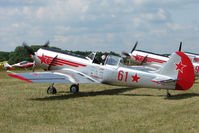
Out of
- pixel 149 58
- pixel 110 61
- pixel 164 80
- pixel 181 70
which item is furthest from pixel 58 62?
pixel 149 58

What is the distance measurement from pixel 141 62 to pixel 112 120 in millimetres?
15221

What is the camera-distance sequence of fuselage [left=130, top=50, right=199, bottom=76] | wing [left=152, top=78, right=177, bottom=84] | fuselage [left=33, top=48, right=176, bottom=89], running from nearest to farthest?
wing [left=152, top=78, right=177, bottom=84] < fuselage [left=33, top=48, right=176, bottom=89] < fuselage [left=130, top=50, right=199, bottom=76]

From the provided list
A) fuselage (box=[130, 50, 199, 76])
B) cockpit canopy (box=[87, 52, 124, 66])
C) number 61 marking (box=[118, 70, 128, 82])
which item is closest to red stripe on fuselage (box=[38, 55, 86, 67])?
cockpit canopy (box=[87, 52, 124, 66])

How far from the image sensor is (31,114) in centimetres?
696

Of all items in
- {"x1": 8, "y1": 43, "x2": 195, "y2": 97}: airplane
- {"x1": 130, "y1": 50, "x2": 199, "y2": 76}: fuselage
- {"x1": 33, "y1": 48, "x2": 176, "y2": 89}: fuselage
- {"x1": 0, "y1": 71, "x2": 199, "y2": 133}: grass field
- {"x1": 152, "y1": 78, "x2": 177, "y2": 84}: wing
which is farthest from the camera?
{"x1": 130, "y1": 50, "x2": 199, "y2": 76}: fuselage

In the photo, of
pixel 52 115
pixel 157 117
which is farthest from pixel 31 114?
pixel 157 117

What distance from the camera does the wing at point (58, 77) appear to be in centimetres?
956

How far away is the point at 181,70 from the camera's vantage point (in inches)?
380

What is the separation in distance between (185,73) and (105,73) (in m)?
3.43

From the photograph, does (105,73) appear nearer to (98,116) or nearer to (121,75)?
(121,75)

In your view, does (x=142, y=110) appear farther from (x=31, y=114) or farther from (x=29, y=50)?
(x=29, y=50)

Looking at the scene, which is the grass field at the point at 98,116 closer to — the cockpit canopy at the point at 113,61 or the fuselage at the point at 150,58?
the cockpit canopy at the point at 113,61

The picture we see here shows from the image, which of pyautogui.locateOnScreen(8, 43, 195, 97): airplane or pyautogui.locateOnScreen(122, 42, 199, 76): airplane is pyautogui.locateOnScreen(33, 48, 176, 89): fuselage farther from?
pyautogui.locateOnScreen(122, 42, 199, 76): airplane

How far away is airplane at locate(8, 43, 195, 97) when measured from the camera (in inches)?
380
